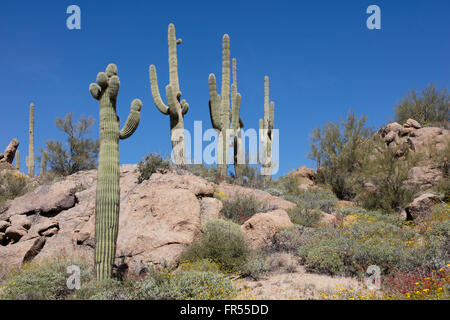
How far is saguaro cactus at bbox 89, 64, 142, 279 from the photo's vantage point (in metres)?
7.62

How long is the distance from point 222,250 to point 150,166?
17.1ft

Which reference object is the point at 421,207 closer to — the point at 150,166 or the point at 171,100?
the point at 150,166

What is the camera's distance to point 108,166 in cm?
780

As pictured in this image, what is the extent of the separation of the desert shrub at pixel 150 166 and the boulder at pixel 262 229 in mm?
3891

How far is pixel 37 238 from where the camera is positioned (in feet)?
34.9

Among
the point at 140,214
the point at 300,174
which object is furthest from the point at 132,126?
the point at 300,174

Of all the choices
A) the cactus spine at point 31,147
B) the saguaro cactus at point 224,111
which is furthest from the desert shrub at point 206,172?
the cactus spine at point 31,147

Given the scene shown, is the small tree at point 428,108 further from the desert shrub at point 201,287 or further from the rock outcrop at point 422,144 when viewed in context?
the desert shrub at point 201,287

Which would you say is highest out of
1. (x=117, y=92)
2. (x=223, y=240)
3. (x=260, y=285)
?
(x=117, y=92)

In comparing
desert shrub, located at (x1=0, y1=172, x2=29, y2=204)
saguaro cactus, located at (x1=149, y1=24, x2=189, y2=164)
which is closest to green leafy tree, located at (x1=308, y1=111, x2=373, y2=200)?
saguaro cactus, located at (x1=149, y1=24, x2=189, y2=164)

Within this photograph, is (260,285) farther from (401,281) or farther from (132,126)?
(132,126)

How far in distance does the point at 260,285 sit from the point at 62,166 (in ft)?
50.5

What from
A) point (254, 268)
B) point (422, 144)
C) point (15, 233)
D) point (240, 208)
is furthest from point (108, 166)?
point (422, 144)

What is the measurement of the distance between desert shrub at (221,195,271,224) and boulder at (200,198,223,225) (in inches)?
27.7
